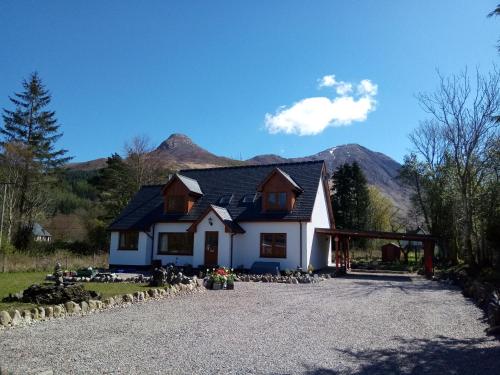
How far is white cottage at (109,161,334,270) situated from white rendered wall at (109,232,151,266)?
6cm

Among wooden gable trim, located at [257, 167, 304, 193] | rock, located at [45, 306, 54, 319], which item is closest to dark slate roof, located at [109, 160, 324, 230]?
wooden gable trim, located at [257, 167, 304, 193]

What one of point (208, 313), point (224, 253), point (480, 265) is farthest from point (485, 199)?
point (208, 313)

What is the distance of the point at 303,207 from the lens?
2409 centimetres

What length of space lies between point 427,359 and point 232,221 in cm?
1815

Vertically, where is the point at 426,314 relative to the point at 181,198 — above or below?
below

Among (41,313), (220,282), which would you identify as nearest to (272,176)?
(220,282)

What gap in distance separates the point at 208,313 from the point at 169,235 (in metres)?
16.2

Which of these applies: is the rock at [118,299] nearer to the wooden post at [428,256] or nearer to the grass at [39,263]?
the grass at [39,263]

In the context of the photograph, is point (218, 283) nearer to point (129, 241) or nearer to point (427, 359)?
point (427, 359)

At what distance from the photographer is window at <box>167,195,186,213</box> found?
1067 inches

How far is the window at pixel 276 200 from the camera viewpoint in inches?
969

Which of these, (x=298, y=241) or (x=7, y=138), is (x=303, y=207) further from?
(x=7, y=138)

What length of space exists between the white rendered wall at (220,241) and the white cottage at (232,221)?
6 centimetres

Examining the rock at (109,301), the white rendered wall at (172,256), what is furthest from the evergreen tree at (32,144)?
the rock at (109,301)
